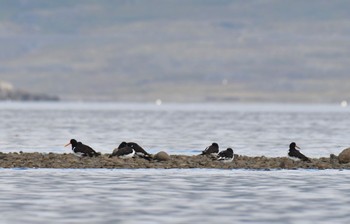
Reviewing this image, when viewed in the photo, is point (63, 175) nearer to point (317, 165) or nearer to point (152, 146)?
point (317, 165)

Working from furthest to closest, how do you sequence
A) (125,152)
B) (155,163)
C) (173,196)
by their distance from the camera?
(125,152), (155,163), (173,196)

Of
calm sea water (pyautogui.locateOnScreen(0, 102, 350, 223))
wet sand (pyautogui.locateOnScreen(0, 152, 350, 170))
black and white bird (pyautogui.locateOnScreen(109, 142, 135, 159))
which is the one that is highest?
black and white bird (pyautogui.locateOnScreen(109, 142, 135, 159))

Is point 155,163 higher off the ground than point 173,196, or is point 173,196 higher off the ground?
point 155,163

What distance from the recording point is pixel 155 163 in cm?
3631

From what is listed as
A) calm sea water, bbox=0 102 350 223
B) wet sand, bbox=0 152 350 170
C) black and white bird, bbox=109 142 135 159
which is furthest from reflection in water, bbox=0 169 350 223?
black and white bird, bbox=109 142 135 159

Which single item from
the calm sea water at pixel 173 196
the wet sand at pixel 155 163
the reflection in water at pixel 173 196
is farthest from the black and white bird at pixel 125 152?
the reflection in water at pixel 173 196

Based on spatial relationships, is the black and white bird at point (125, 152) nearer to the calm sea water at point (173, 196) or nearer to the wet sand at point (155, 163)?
the wet sand at point (155, 163)

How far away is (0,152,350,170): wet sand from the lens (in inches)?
1394

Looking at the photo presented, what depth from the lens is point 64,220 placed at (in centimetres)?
2277

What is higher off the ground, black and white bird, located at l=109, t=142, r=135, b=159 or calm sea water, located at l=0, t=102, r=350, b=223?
black and white bird, located at l=109, t=142, r=135, b=159

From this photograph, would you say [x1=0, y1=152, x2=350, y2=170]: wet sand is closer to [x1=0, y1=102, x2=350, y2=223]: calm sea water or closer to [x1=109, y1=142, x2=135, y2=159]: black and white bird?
[x1=109, y1=142, x2=135, y2=159]: black and white bird

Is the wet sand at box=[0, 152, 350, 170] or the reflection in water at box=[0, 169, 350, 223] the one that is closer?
the reflection in water at box=[0, 169, 350, 223]

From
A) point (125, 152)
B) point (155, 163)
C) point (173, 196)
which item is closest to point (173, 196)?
point (173, 196)

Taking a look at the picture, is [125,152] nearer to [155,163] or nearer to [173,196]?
[155,163]
